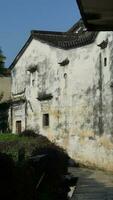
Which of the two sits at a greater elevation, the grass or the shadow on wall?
the grass

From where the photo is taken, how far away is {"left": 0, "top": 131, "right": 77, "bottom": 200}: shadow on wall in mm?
7227

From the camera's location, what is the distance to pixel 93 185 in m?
15.9

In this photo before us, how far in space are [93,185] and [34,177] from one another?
6.94 m

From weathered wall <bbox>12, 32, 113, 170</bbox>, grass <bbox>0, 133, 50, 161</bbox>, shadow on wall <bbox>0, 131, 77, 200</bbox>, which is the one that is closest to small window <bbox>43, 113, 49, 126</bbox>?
weathered wall <bbox>12, 32, 113, 170</bbox>

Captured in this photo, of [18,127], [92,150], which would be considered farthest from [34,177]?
[18,127]

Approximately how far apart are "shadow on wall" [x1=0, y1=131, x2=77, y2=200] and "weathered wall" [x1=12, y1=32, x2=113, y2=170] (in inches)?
327

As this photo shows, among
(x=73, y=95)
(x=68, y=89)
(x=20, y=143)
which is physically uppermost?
(x=68, y=89)

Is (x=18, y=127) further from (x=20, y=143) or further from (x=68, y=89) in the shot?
(x=68, y=89)

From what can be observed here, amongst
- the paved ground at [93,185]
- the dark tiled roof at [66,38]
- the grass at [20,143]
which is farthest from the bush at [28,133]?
the paved ground at [93,185]

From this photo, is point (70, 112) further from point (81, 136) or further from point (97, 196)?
point (97, 196)

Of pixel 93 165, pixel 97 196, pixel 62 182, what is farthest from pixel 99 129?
pixel 62 182

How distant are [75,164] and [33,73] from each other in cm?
667

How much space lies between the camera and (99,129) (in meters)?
20.5

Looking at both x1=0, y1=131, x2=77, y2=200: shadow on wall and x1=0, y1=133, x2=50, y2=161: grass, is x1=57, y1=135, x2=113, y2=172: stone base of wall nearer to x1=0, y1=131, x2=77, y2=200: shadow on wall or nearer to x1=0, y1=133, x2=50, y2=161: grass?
x1=0, y1=133, x2=50, y2=161: grass
